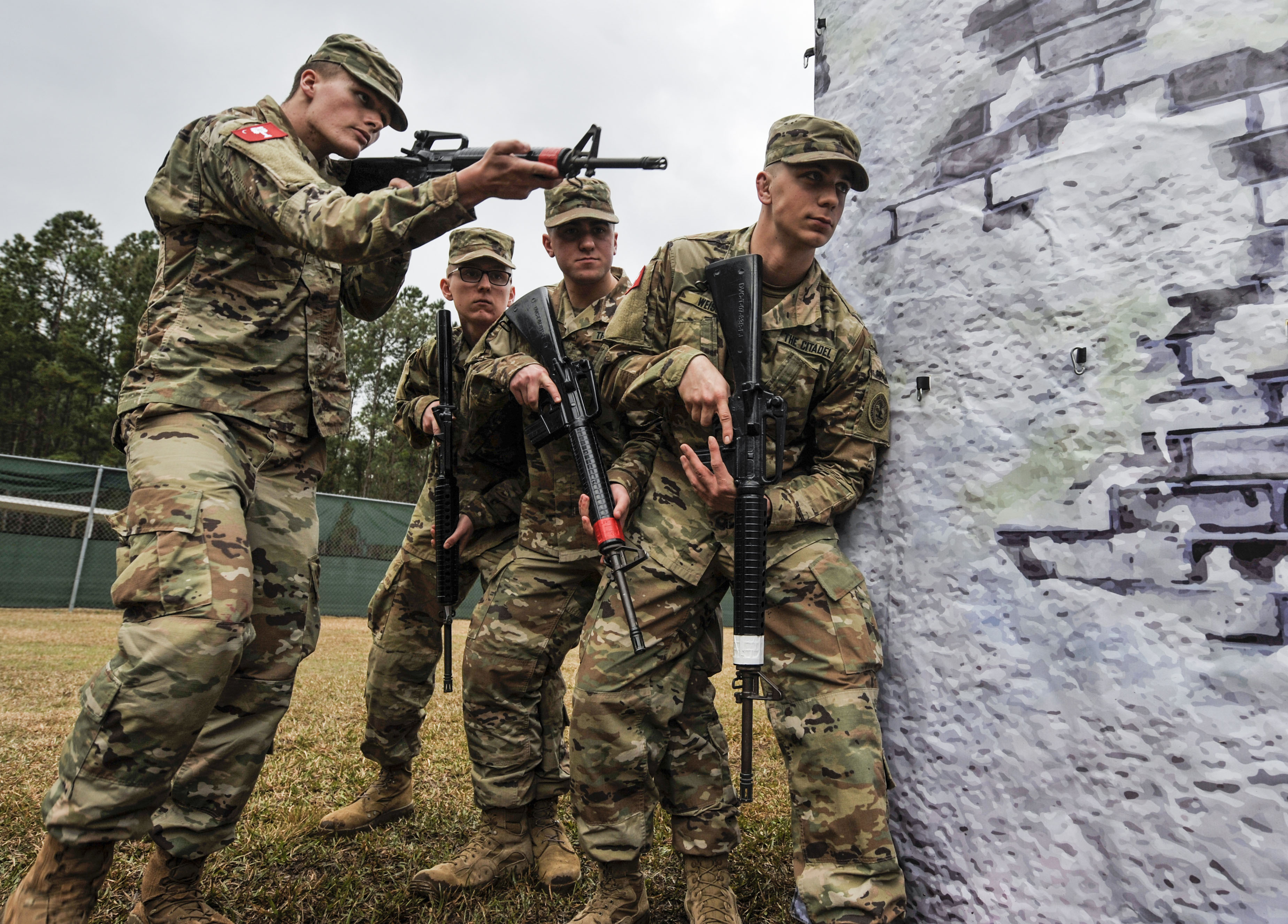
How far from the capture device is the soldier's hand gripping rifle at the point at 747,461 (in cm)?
191

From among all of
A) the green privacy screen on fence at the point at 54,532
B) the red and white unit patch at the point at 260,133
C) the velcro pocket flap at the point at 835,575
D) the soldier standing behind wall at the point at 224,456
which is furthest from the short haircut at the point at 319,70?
the green privacy screen on fence at the point at 54,532

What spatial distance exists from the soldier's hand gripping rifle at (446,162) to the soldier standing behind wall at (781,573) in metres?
0.47

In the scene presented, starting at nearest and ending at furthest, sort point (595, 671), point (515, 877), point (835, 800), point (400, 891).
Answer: point (835, 800)
point (595, 671)
point (400, 891)
point (515, 877)

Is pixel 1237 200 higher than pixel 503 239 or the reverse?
the reverse

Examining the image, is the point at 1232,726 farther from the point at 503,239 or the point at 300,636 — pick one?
the point at 503,239

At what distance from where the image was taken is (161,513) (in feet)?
6.01

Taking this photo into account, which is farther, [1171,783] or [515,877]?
[515,877]

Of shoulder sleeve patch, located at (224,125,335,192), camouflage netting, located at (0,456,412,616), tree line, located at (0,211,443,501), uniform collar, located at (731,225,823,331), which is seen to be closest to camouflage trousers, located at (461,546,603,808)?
uniform collar, located at (731,225,823,331)

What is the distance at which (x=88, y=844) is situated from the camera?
5.49 ft

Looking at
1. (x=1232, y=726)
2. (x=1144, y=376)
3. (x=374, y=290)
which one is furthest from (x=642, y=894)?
(x=374, y=290)

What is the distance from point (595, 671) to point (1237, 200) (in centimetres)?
177

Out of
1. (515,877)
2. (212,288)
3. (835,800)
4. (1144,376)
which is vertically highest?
(212,288)

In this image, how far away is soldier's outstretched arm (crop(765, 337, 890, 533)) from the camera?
83.8 inches

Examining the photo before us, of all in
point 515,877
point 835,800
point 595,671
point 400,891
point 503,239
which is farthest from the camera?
point 503,239
